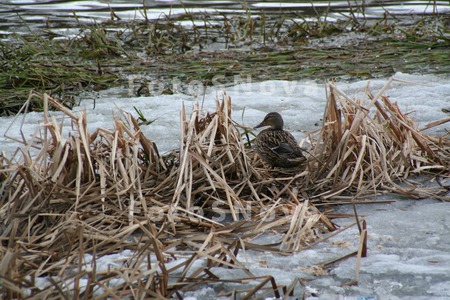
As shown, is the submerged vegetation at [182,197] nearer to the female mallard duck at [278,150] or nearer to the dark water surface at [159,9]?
the female mallard duck at [278,150]

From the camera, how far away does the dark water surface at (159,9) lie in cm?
1105

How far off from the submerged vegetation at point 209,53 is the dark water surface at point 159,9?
1.57 ft

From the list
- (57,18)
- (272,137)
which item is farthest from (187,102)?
(57,18)

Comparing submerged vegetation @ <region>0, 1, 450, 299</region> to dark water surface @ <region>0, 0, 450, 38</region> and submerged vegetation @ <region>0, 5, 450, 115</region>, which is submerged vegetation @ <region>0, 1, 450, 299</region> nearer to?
submerged vegetation @ <region>0, 5, 450, 115</region>

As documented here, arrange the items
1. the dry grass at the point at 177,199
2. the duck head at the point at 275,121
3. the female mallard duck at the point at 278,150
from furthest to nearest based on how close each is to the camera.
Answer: the duck head at the point at 275,121 < the female mallard duck at the point at 278,150 < the dry grass at the point at 177,199

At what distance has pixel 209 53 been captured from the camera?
873 centimetres

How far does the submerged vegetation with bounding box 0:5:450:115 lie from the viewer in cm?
713

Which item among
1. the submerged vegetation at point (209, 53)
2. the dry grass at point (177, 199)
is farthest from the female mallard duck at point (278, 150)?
the submerged vegetation at point (209, 53)

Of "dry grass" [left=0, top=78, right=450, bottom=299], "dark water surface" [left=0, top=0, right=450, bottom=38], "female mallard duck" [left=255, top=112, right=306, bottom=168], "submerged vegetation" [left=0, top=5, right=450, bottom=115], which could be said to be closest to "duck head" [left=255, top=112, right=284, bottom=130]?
"female mallard duck" [left=255, top=112, right=306, bottom=168]

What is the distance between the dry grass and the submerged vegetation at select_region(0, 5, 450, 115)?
2.65 m

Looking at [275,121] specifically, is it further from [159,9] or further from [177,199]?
[159,9]

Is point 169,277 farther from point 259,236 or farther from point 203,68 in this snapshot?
point 203,68

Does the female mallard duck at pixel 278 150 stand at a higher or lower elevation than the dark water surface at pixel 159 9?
lower

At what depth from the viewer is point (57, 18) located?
11.3 metres
